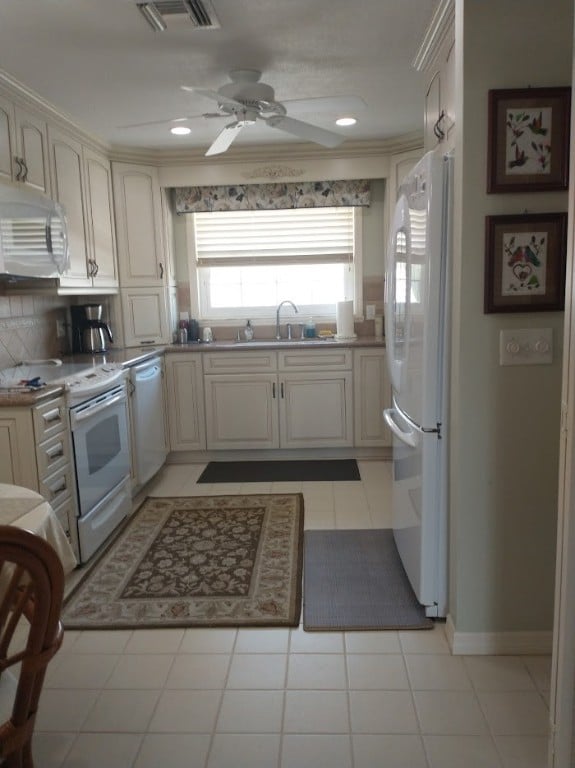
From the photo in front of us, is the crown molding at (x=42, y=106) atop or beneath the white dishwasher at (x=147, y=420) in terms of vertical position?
atop

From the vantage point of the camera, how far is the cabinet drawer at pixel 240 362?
4.28 m

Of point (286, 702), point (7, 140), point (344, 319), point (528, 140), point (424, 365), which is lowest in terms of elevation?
point (286, 702)

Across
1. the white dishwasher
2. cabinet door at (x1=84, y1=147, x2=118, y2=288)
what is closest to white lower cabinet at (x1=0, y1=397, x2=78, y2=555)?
the white dishwasher

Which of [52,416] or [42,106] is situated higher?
[42,106]

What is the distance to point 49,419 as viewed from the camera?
250 centimetres

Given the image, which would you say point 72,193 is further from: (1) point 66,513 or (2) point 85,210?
(1) point 66,513

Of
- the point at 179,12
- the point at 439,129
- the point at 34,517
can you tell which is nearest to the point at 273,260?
the point at 439,129

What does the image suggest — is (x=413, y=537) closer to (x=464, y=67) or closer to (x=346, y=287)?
(x=464, y=67)

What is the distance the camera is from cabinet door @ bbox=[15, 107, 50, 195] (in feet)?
9.72

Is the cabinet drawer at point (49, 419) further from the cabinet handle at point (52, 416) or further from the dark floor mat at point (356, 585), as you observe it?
the dark floor mat at point (356, 585)

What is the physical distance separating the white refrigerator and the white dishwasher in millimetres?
1779

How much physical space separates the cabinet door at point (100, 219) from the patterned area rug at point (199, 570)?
1.62 m

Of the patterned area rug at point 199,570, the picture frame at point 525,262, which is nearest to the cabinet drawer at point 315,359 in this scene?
the patterned area rug at point 199,570

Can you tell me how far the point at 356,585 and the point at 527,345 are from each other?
4.18 feet
